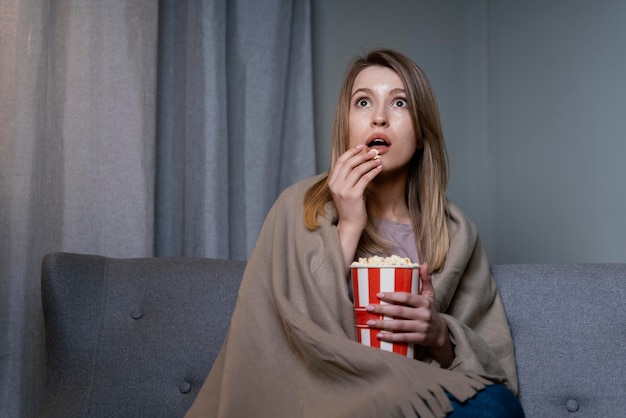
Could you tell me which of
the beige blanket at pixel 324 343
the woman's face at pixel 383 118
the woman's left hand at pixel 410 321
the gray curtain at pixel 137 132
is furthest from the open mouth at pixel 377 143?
the gray curtain at pixel 137 132

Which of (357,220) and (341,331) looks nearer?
(341,331)

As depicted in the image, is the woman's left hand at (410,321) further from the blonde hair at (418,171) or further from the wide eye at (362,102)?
the wide eye at (362,102)

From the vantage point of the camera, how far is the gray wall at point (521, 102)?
2092 mm

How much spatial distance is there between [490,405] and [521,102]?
4.74 feet

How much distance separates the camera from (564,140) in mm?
2238

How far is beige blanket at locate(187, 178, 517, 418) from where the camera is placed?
1.20 meters

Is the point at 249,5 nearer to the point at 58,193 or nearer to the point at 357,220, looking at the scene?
the point at 58,193

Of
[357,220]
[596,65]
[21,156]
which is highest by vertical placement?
[596,65]

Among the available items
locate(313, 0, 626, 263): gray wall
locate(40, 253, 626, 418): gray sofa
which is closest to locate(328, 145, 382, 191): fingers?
locate(40, 253, 626, 418): gray sofa

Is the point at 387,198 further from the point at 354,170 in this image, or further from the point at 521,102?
the point at 521,102

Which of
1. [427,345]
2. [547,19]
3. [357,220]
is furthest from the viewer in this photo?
[547,19]

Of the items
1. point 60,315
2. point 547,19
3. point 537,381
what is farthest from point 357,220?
point 547,19

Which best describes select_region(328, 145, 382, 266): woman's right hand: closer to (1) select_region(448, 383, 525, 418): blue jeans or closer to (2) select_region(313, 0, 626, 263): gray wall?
(1) select_region(448, 383, 525, 418): blue jeans

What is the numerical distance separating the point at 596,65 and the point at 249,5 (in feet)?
3.27
